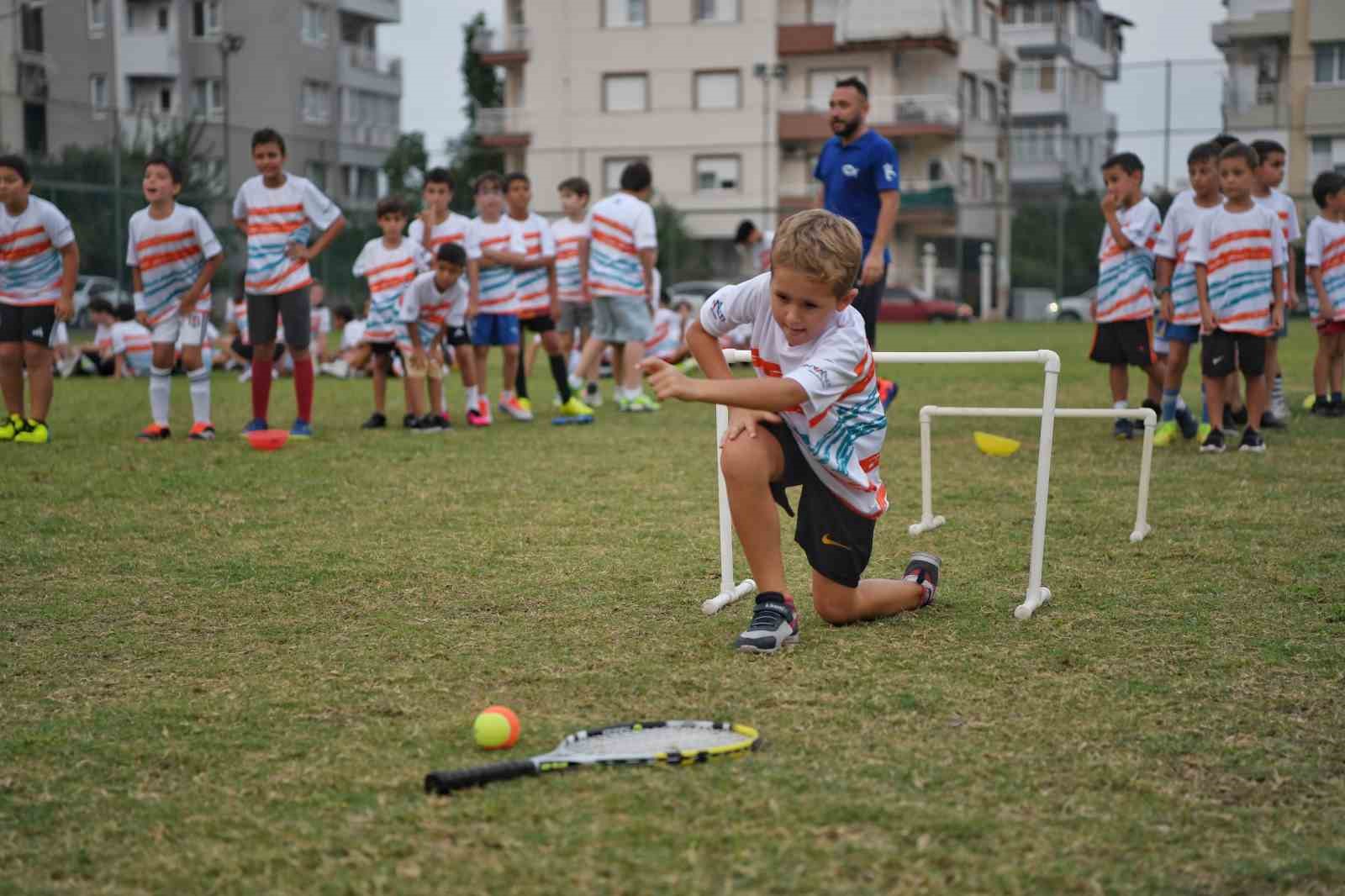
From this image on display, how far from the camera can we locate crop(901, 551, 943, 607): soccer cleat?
15.9ft

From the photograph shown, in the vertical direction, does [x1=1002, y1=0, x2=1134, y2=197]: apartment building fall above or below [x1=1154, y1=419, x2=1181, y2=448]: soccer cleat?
above

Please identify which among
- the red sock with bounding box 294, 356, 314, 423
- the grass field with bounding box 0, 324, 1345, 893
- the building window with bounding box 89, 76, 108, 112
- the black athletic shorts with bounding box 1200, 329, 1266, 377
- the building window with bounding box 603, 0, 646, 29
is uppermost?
the building window with bounding box 603, 0, 646, 29

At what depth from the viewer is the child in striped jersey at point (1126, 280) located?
999 centimetres

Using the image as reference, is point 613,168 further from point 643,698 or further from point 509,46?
point 643,698

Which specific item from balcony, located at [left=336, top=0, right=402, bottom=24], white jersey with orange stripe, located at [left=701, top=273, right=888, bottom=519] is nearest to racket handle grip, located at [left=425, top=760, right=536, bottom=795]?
white jersey with orange stripe, located at [left=701, top=273, right=888, bottom=519]

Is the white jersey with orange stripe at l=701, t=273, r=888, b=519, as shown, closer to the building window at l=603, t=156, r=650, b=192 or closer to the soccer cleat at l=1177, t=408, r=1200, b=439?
the soccer cleat at l=1177, t=408, r=1200, b=439

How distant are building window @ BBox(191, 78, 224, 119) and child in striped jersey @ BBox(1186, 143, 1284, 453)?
2035 inches

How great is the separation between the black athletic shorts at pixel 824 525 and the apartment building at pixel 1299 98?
32.5 meters

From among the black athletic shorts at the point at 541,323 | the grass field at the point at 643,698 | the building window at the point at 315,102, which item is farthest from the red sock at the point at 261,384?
the building window at the point at 315,102

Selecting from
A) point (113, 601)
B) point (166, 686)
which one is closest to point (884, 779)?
point (166, 686)

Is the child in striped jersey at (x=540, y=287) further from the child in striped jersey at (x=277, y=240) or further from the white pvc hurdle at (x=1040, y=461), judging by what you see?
the white pvc hurdle at (x=1040, y=461)

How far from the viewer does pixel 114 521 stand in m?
6.84

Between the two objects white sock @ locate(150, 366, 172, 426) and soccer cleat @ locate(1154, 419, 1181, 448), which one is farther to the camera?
white sock @ locate(150, 366, 172, 426)

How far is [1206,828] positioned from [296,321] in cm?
860
